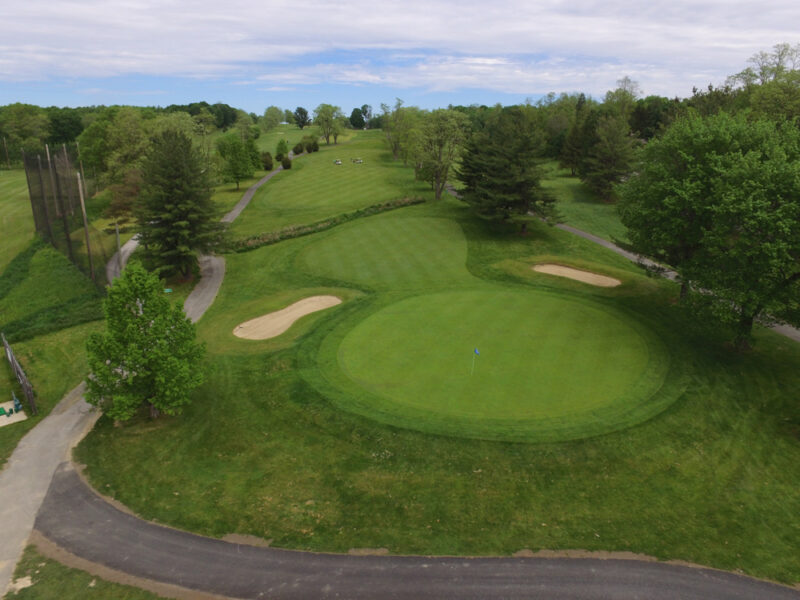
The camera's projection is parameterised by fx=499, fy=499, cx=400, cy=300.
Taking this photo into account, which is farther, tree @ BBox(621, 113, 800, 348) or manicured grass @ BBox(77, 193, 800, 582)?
tree @ BBox(621, 113, 800, 348)

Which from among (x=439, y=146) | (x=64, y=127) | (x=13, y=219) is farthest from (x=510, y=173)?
(x=64, y=127)

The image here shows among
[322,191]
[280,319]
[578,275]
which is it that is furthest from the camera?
[322,191]

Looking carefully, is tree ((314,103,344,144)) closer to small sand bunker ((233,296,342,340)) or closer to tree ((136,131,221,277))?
tree ((136,131,221,277))

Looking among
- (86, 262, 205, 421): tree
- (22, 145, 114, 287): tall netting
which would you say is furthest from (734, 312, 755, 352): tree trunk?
(22, 145, 114, 287): tall netting

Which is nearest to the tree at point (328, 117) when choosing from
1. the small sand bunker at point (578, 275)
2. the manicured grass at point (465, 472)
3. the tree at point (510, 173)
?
the tree at point (510, 173)

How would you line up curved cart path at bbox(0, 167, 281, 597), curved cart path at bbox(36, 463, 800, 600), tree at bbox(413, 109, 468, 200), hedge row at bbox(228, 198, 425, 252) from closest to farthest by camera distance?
curved cart path at bbox(36, 463, 800, 600), curved cart path at bbox(0, 167, 281, 597), hedge row at bbox(228, 198, 425, 252), tree at bbox(413, 109, 468, 200)

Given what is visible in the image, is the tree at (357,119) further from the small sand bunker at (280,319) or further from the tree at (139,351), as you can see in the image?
the tree at (139,351)

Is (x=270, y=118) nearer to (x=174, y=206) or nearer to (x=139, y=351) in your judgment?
(x=174, y=206)
